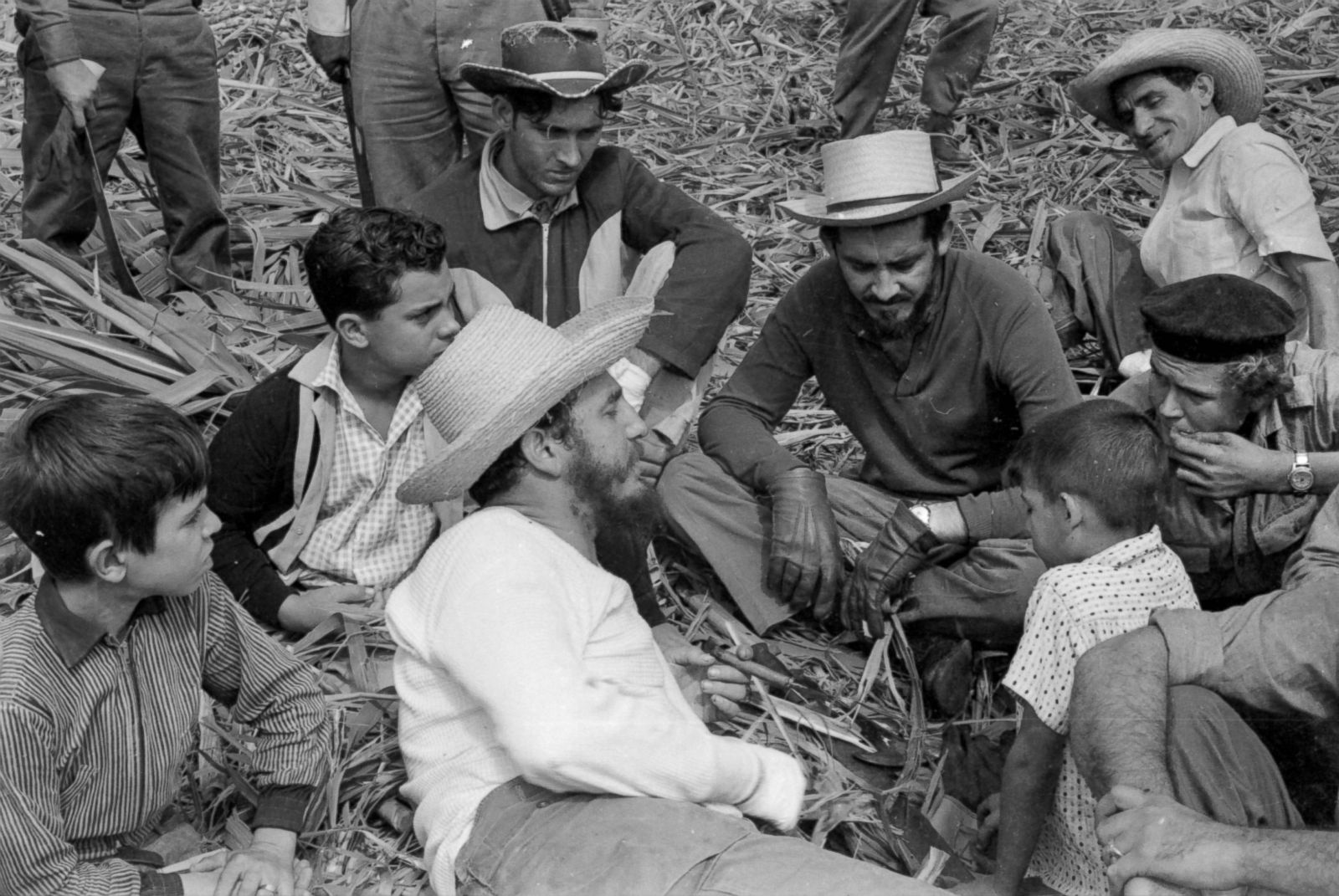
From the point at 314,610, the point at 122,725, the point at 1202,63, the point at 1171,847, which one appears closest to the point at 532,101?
the point at 314,610

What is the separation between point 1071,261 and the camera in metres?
5.06

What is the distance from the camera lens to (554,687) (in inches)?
94.1

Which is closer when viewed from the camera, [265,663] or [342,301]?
[265,663]

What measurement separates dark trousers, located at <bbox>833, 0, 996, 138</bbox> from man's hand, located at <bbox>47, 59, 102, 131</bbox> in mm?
3328

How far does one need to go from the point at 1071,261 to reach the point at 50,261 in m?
3.53

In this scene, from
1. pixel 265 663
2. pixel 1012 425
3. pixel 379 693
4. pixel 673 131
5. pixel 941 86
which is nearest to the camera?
pixel 265 663

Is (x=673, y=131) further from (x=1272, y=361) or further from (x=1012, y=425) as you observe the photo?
(x=1272, y=361)

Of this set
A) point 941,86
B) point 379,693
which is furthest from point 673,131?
point 379,693

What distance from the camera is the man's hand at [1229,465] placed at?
137 inches

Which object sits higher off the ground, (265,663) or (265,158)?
(265,663)

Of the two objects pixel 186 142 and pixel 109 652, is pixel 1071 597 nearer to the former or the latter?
pixel 109 652

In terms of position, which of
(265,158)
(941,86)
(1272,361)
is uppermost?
(1272,361)

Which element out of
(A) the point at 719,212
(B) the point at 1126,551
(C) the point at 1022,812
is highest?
(B) the point at 1126,551

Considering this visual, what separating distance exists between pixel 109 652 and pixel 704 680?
126 cm
